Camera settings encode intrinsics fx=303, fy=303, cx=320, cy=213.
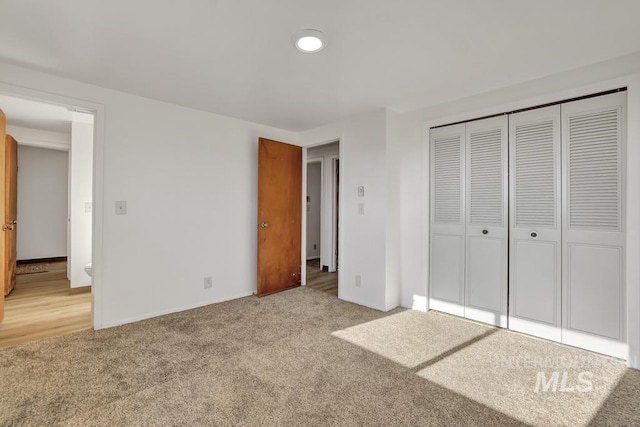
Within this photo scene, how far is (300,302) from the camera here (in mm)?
3617

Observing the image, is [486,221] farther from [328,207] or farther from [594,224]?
[328,207]

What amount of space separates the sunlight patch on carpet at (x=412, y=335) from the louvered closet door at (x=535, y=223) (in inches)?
17.8

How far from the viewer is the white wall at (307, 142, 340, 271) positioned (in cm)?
535

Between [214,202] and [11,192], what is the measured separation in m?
2.95

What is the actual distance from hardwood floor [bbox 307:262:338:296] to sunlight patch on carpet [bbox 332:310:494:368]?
115 centimetres

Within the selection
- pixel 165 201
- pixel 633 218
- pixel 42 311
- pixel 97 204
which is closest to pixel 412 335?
pixel 633 218

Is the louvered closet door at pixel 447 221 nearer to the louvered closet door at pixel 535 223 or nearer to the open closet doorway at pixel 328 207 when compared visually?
the louvered closet door at pixel 535 223

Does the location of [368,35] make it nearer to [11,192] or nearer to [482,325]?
[482,325]

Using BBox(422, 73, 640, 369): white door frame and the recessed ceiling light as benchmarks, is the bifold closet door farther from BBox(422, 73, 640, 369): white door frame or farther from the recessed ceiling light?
the recessed ceiling light

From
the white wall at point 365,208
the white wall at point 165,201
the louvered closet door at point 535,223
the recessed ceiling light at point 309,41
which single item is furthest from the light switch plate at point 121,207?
the louvered closet door at point 535,223

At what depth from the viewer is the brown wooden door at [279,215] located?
3859mm

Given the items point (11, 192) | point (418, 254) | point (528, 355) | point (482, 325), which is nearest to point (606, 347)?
point (528, 355)

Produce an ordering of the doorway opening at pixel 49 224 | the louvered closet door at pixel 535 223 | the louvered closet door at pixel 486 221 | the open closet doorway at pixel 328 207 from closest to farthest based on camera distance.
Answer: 1. the louvered closet door at pixel 535 223
2. the louvered closet door at pixel 486 221
3. the doorway opening at pixel 49 224
4. the open closet doorway at pixel 328 207

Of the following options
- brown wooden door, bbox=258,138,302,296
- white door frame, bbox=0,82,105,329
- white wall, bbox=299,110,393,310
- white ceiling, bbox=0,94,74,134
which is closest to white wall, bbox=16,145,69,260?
white ceiling, bbox=0,94,74,134
